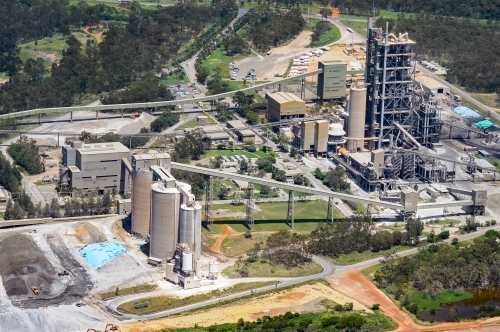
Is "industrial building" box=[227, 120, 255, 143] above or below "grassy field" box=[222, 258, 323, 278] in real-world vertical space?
above

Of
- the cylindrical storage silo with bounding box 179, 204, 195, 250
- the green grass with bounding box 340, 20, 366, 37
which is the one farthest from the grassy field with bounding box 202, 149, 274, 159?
the green grass with bounding box 340, 20, 366, 37

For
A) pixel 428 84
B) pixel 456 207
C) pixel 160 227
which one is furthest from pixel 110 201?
pixel 428 84

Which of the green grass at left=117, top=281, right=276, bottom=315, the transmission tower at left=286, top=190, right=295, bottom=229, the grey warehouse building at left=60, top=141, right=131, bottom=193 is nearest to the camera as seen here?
the green grass at left=117, top=281, right=276, bottom=315

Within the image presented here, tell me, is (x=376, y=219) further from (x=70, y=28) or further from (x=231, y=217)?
(x=70, y=28)

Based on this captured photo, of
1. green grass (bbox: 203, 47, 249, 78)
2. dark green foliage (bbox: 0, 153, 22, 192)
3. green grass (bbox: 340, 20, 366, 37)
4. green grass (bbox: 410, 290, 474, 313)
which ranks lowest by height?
green grass (bbox: 410, 290, 474, 313)

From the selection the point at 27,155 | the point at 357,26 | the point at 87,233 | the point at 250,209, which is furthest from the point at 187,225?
the point at 357,26

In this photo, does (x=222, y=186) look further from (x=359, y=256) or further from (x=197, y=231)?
(x=197, y=231)

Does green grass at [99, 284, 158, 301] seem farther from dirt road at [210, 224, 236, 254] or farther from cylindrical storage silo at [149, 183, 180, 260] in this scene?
dirt road at [210, 224, 236, 254]
